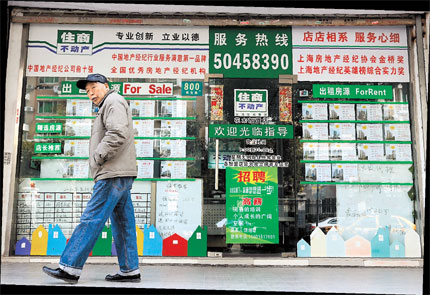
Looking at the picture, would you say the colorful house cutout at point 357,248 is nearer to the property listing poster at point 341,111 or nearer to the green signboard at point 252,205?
the green signboard at point 252,205

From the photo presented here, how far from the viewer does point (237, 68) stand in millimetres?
5875

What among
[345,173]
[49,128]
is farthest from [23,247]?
[345,173]

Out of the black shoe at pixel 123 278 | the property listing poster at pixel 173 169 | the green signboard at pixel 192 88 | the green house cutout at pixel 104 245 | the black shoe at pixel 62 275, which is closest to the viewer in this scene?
the black shoe at pixel 62 275

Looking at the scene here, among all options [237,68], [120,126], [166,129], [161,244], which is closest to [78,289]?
[120,126]

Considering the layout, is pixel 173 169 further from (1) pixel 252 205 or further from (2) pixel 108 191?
(2) pixel 108 191

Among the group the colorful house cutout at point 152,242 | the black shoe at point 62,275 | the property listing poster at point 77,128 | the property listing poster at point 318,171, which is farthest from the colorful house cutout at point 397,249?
the property listing poster at point 77,128

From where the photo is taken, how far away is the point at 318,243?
564cm

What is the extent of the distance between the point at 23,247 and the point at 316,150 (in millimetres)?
3928

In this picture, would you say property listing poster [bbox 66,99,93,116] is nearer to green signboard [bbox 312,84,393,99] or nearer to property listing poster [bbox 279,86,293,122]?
property listing poster [bbox 279,86,293,122]

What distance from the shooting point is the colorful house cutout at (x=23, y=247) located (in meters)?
5.58

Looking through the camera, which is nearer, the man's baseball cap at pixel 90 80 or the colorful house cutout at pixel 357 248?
the man's baseball cap at pixel 90 80

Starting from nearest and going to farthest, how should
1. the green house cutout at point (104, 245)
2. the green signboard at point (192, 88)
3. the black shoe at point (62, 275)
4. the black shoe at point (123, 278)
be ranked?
the black shoe at point (62, 275) < the black shoe at point (123, 278) < the green house cutout at point (104, 245) < the green signboard at point (192, 88)

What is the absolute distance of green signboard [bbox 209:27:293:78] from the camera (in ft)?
19.3

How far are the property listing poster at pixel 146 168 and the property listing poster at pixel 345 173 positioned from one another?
235 centimetres
